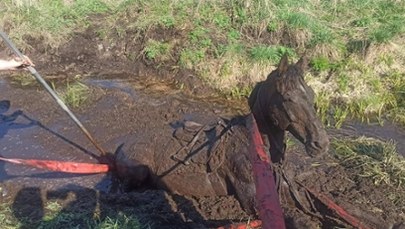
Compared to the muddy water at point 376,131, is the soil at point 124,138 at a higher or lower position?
lower

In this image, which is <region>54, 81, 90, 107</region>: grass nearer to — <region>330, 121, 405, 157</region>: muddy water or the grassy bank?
the grassy bank

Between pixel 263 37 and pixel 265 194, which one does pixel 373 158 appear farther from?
pixel 265 194

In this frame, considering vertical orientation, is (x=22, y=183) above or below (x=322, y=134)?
below

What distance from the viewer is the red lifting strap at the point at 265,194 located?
2.76 meters

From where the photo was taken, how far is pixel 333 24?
964cm

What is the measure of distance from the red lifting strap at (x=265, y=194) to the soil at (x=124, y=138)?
1789 mm

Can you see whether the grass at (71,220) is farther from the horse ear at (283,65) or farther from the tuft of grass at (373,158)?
the tuft of grass at (373,158)

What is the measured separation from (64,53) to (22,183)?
14.4ft

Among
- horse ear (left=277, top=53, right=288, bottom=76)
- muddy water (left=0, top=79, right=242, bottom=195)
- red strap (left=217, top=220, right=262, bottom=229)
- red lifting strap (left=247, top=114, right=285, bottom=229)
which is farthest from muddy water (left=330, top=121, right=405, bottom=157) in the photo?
red lifting strap (left=247, top=114, right=285, bottom=229)

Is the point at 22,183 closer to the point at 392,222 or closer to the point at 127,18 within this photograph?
the point at 392,222

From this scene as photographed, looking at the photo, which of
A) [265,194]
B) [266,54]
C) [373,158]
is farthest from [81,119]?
[265,194]

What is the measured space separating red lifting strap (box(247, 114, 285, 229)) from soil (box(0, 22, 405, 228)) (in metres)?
1.79

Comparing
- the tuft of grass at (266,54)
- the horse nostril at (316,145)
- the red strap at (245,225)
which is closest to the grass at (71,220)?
the red strap at (245,225)

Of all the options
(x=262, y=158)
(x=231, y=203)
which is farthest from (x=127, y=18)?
(x=262, y=158)
